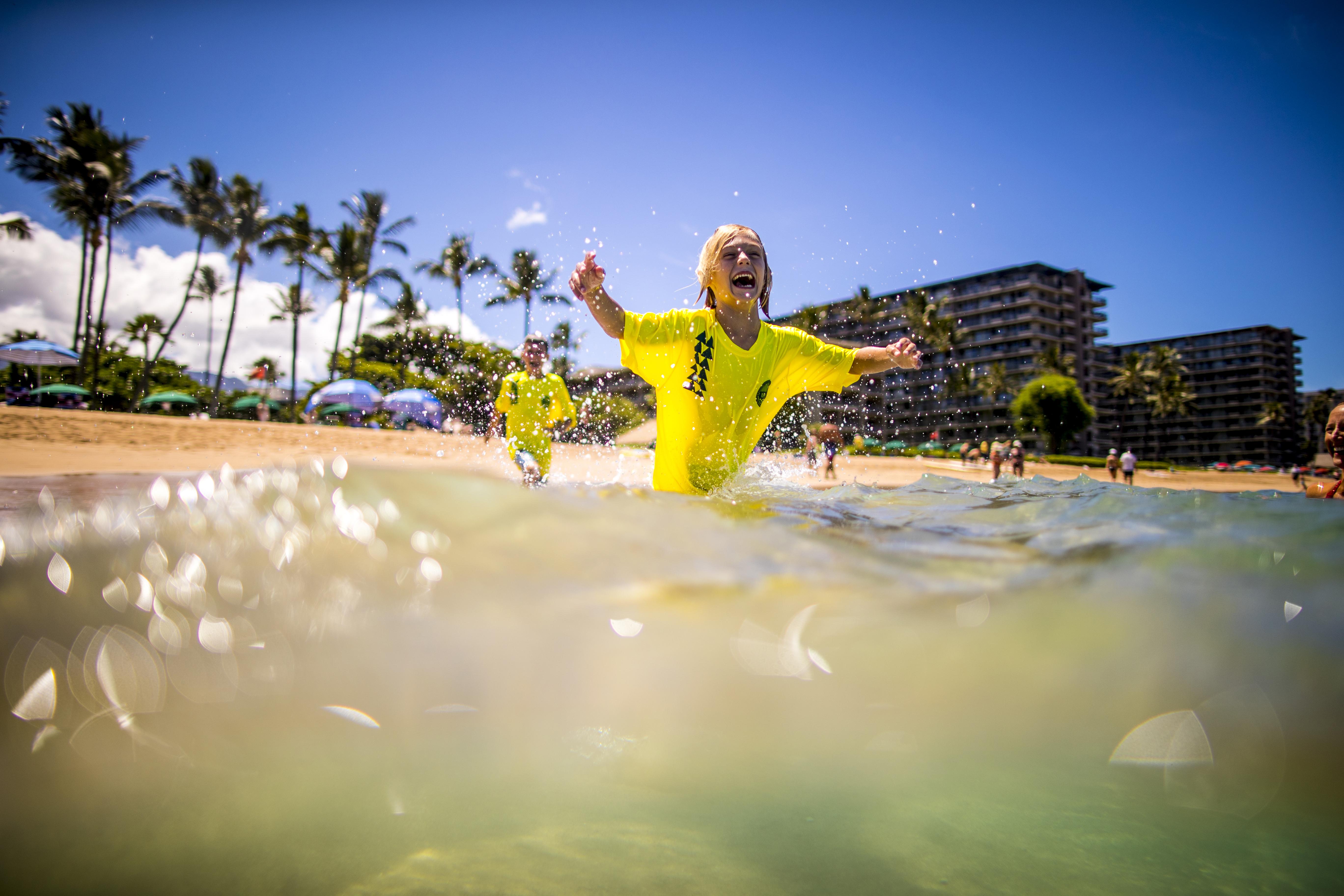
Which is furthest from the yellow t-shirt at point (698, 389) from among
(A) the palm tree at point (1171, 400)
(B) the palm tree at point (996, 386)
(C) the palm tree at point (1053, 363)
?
(A) the palm tree at point (1171, 400)

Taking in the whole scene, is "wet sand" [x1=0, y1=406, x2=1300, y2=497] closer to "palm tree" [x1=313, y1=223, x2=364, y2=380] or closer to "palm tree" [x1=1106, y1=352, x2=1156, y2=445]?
"palm tree" [x1=313, y1=223, x2=364, y2=380]

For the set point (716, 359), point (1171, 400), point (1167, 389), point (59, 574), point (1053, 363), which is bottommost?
point (59, 574)

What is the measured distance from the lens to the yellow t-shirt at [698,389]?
104 inches

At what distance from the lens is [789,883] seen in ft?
4.95

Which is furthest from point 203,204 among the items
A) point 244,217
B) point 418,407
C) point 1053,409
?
point 1053,409

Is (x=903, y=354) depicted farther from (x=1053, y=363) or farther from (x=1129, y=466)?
(x=1053, y=363)

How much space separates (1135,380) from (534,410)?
80432 mm

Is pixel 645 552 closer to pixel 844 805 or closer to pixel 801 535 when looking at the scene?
pixel 801 535

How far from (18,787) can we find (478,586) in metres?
1.12

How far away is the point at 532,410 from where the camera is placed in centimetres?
558

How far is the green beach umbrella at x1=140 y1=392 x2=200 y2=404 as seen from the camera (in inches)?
989

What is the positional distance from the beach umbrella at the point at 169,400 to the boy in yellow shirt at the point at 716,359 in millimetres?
28256

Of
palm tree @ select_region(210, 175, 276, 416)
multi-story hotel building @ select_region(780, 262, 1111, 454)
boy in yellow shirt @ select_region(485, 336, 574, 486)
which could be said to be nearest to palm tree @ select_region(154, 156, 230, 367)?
palm tree @ select_region(210, 175, 276, 416)

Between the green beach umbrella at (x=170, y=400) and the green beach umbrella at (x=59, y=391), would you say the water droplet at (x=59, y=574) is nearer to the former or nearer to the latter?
the green beach umbrella at (x=170, y=400)
